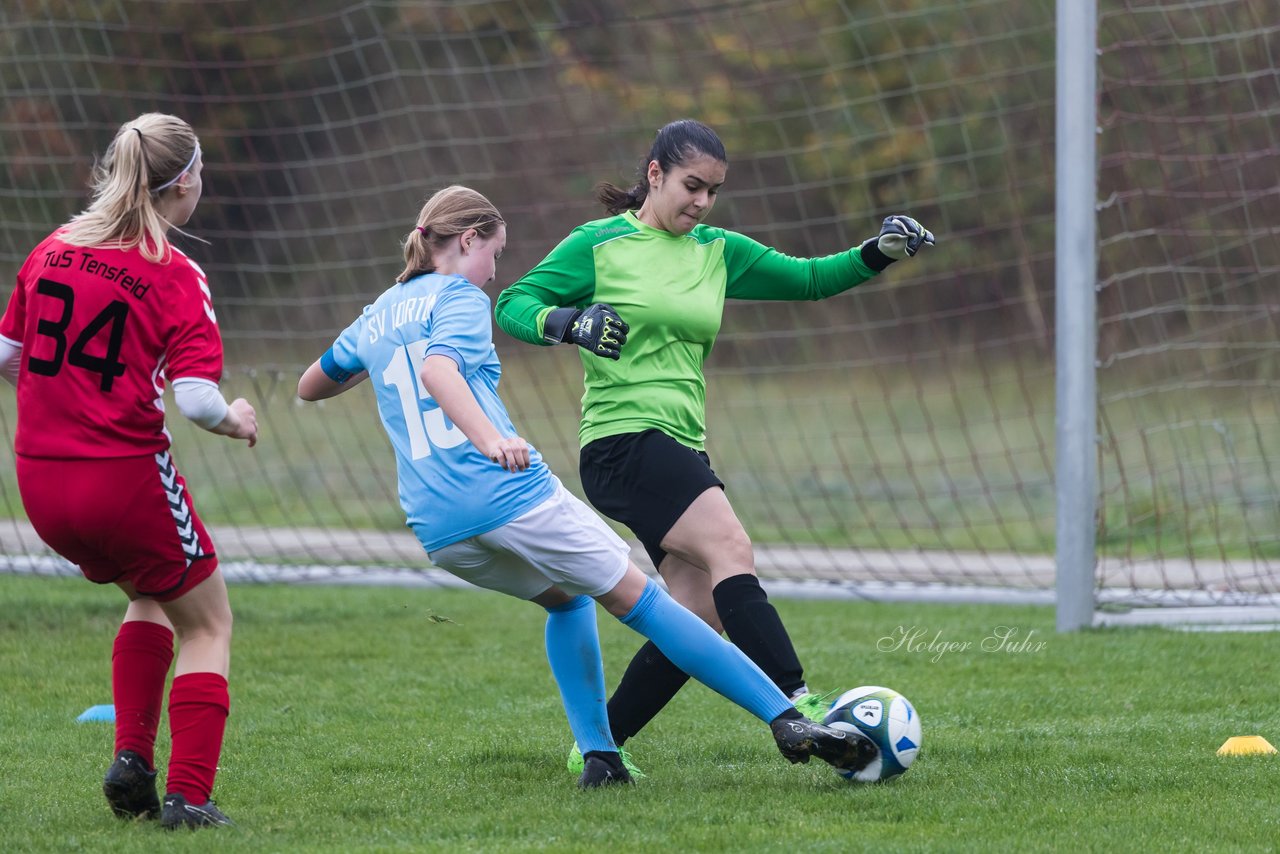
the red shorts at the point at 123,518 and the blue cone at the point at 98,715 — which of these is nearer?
the red shorts at the point at 123,518

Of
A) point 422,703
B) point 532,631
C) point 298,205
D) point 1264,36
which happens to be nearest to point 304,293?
point 298,205

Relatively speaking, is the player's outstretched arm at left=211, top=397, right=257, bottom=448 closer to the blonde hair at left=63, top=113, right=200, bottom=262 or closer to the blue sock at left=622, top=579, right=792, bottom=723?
the blonde hair at left=63, top=113, right=200, bottom=262

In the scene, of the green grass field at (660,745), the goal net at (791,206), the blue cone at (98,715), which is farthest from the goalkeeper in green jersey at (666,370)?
the goal net at (791,206)

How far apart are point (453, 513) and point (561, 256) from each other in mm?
880

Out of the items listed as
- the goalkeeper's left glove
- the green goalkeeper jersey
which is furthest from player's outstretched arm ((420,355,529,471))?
the goalkeeper's left glove

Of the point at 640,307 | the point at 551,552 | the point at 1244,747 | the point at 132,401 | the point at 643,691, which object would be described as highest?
the point at 132,401

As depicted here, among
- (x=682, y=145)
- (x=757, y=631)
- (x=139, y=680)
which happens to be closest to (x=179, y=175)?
(x=139, y=680)

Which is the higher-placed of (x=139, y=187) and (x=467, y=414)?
(x=139, y=187)

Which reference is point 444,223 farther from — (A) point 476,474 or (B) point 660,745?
(B) point 660,745

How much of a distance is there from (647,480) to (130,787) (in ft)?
4.83

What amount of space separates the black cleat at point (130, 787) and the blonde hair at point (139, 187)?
1.17 meters

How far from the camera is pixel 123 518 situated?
3436mm

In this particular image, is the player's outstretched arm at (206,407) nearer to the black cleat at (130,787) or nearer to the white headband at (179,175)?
the white headband at (179,175)

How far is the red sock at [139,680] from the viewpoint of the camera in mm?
3664
